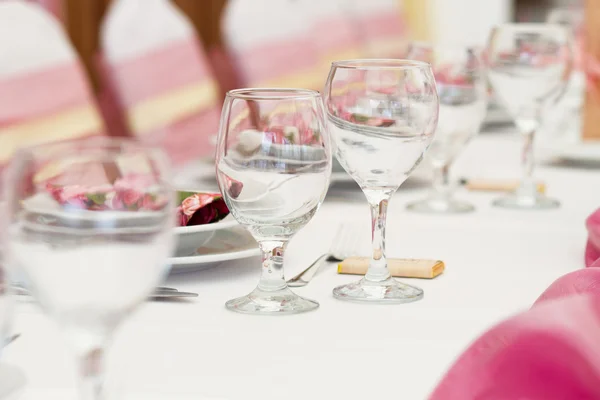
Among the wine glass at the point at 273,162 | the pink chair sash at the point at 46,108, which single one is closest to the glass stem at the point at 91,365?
the wine glass at the point at 273,162

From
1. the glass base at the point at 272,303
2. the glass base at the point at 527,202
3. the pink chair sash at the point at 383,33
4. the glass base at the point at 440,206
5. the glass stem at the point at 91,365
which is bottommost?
the pink chair sash at the point at 383,33

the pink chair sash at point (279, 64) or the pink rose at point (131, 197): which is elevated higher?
the pink rose at point (131, 197)

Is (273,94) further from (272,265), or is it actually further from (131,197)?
(131,197)

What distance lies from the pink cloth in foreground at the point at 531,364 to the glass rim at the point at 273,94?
0.96 ft

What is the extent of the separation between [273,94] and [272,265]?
0.49ft

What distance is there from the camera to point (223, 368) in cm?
69

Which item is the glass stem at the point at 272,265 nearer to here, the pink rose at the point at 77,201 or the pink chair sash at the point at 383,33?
the pink rose at the point at 77,201

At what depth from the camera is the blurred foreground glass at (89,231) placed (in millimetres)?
484

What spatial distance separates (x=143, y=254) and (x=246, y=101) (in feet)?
1.12

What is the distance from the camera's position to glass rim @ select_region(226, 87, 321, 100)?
2.64 feet

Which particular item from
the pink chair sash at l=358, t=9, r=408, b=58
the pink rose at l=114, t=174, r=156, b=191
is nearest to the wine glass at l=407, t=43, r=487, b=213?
the pink rose at l=114, t=174, r=156, b=191

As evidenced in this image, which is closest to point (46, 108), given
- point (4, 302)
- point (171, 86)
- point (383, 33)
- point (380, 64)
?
point (171, 86)

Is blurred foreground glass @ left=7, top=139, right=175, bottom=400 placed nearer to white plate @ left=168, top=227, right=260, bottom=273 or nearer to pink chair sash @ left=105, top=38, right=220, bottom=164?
white plate @ left=168, top=227, right=260, bottom=273

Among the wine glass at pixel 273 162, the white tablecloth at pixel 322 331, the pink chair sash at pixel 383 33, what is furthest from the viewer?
the pink chair sash at pixel 383 33
